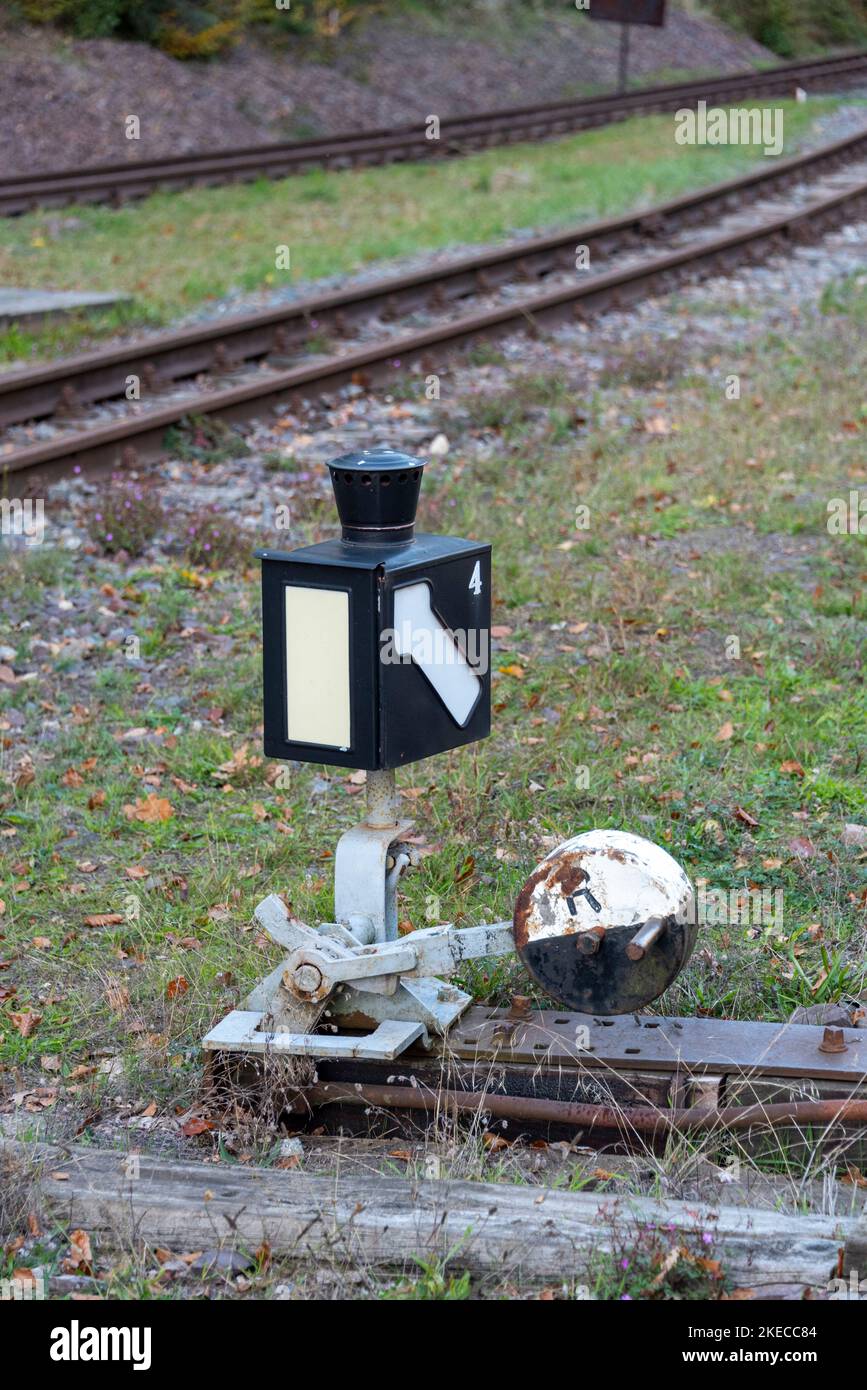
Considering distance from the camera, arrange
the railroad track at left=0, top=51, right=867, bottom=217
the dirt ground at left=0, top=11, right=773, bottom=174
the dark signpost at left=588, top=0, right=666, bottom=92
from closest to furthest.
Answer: the railroad track at left=0, top=51, right=867, bottom=217 → the dirt ground at left=0, top=11, right=773, bottom=174 → the dark signpost at left=588, top=0, right=666, bottom=92

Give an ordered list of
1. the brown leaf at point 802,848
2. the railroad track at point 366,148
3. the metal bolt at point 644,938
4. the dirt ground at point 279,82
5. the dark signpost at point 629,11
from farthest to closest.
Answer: the dark signpost at point 629,11 < the dirt ground at point 279,82 < the railroad track at point 366,148 < the brown leaf at point 802,848 < the metal bolt at point 644,938

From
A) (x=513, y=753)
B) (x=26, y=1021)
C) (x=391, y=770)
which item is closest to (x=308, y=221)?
(x=513, y=753)

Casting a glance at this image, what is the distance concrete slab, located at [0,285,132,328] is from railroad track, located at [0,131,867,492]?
3.43 feet

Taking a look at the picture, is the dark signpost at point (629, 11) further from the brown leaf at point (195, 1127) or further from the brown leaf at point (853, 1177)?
the brown leaf at point (853, 1177)

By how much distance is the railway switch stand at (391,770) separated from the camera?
3.34 metres

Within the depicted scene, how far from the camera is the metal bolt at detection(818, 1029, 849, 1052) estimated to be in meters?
3.48

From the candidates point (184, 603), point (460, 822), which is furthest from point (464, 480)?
point (460, 822)

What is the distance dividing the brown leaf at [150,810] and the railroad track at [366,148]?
1431cm

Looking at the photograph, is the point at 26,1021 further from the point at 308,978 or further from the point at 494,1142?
the point at 494,1142

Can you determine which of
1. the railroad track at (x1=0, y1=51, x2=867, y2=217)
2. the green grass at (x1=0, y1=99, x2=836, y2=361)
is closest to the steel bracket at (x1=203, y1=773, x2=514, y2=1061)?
the green grass at (x1=0, y1=99, x2=836, y2=361)

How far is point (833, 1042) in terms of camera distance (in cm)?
348

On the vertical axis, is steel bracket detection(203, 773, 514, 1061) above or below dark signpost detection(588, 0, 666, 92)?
below

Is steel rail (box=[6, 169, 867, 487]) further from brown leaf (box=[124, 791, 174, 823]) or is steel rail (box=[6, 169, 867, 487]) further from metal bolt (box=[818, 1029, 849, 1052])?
metal bolt (box=[818, 1029, 849, 1052])

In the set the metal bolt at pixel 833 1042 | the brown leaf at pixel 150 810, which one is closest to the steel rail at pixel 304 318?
the brown leaf at pixel 150 810
